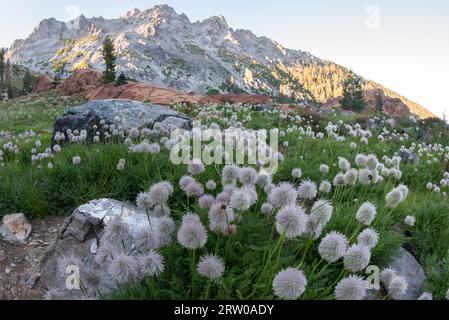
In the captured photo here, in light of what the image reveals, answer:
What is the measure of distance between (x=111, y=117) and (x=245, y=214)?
→ 23.4ft

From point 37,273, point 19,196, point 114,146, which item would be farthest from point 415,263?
point 19,196

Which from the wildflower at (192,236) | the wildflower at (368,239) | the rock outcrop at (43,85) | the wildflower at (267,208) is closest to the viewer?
the wildflower at (192,236)

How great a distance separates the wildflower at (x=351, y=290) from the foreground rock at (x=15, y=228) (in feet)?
15.2

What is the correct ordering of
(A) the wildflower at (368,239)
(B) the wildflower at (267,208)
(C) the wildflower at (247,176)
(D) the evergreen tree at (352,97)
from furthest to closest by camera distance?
(D) the evergreen tree at (352,97) → (B) the wildflower at (267,208) → (C) the wildflower at (247,176) → (A) the wildflower at (368,239)

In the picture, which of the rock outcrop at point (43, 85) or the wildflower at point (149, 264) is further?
the rock outcrop at point (43, 85)

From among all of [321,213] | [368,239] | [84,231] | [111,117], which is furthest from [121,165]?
[111,117]

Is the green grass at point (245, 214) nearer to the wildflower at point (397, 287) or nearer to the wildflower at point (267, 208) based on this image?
the wildflower at point (267, 208)

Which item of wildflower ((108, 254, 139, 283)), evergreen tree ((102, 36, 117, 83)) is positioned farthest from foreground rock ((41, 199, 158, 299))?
evergreen tree ((102, 36, 117, 83))

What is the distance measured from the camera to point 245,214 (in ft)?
15.5

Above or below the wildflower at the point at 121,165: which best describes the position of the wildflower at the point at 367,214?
above

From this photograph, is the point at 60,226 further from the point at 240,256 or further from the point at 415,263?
the point at 415,263

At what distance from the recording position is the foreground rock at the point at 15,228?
5562 millimetres

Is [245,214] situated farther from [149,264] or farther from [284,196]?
[149,264]

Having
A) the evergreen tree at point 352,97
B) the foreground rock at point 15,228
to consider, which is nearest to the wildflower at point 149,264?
the foreground rock at point 15,228
